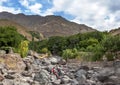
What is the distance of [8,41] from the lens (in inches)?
3469

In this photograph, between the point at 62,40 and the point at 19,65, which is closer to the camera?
the point at 19,65

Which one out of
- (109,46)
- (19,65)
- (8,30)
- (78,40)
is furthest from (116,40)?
(78,40)

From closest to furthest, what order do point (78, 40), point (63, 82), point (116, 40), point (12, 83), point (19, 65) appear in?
point (12, 83)
point (63, 82)
point (19, 65)
point (116, 40)
point (78, 40)

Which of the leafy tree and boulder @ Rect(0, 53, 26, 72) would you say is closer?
boulder @ Rect(0, 53, 26, 72)

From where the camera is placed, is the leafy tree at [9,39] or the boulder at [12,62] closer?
the boulder at [12,62]

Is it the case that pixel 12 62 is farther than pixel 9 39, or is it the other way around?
pixel 9 39

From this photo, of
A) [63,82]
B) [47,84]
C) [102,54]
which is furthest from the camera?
[102,54]

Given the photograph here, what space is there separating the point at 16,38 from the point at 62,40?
6872 cm

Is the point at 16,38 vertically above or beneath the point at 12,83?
above

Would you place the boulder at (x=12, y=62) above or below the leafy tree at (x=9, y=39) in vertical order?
below

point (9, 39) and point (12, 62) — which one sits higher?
point (9, 39)

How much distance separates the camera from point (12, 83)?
30625mm

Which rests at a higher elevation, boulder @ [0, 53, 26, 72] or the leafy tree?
the leafy tree

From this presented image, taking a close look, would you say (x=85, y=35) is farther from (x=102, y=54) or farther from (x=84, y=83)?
(x=84, y=83)
